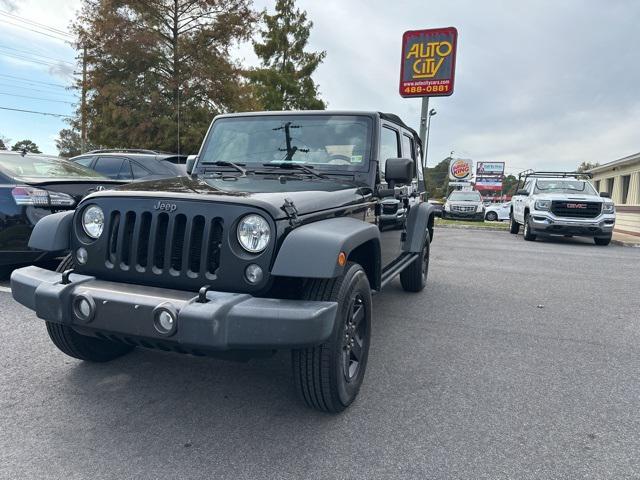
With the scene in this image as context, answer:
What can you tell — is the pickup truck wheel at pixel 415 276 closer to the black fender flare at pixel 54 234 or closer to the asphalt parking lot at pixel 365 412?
the asphalt parking lot at pixel 365 412

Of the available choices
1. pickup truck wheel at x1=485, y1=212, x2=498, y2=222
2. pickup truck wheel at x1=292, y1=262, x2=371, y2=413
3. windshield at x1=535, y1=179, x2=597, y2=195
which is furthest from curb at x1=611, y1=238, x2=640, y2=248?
pickup truck wheel at x1=485, y1=212, x2=498, y2=222

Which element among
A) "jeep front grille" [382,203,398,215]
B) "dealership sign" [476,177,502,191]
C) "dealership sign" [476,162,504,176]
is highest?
"dealership sign" [476,162,504,176]

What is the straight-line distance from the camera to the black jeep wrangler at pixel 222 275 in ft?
6.66

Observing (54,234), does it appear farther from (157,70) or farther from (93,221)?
(157,70)

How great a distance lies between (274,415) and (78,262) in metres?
1.41

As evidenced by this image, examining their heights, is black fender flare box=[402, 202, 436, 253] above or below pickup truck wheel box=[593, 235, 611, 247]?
above

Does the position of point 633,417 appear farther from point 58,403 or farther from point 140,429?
point 58,403

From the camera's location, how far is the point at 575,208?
10.7 metres

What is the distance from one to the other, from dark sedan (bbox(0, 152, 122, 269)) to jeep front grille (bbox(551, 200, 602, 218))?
1013 cm

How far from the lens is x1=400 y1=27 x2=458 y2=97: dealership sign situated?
15.1 m

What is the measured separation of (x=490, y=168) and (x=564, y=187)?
63.0 meters

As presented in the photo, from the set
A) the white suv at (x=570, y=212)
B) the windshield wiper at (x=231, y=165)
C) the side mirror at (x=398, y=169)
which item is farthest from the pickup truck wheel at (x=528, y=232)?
the windshield wiper at (x=231, y=165)

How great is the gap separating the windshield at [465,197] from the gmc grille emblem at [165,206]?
20.4 m

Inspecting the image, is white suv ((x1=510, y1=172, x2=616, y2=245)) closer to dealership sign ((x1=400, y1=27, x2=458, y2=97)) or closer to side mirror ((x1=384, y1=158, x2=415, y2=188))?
dealership sign ((x1=400, y1=27, x2=458, y2=97))
